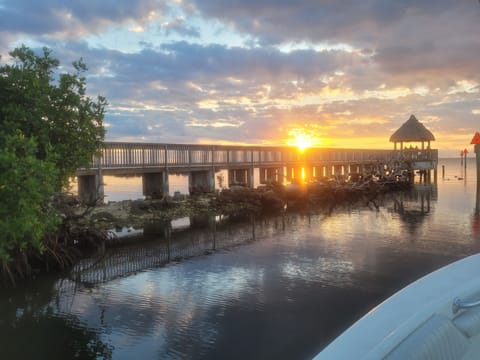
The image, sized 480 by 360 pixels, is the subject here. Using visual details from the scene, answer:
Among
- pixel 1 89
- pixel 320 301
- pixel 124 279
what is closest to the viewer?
pixel 320 301

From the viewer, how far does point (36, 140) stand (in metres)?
11.4

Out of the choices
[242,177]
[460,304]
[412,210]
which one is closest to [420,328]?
[460,304]

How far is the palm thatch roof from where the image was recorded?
50.0m

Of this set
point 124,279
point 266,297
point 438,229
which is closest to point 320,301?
point 266,297

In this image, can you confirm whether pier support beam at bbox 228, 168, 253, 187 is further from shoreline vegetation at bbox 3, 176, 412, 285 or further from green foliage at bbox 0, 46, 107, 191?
green foliage at bbox 0, 46, 107, 191

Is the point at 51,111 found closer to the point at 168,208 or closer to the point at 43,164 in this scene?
the point at 43,164

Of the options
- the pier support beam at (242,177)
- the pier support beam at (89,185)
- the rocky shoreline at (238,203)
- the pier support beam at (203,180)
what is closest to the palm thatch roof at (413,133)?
the rocky shoreline at (238,203)

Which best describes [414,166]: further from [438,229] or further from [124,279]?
[124,279]

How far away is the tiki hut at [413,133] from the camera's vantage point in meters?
50.1

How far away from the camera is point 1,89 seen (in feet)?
37.6

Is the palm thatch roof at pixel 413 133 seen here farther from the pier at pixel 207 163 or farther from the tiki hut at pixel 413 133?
the pier at pixel 207 163

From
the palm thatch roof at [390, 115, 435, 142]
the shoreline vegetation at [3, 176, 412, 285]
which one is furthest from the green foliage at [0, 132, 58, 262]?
the palm thatch roof at [390, 115, 435, 142]

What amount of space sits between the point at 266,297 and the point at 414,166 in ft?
145

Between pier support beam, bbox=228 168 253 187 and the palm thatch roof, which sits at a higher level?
the palm thatch roof
